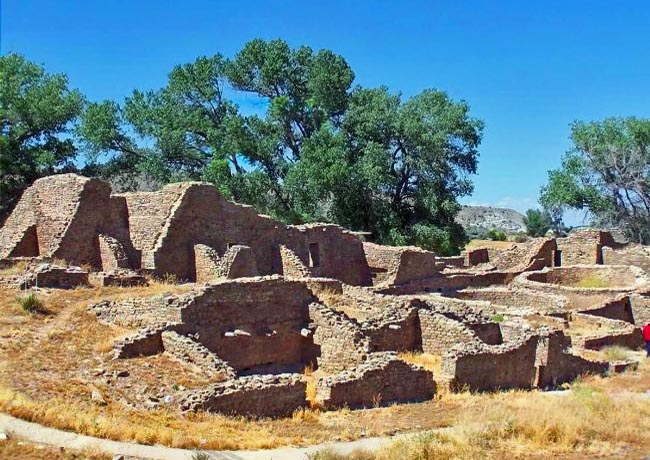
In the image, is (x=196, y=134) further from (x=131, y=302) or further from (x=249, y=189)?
(x=131, y=302)

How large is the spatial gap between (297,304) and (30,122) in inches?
899

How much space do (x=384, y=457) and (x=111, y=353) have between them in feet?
21.7

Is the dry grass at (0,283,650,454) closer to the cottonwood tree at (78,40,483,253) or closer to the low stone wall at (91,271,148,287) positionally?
the low stone wall at (91,271,148,287)

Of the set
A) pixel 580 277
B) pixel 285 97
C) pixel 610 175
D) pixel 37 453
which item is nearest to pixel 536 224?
pixel 610 175

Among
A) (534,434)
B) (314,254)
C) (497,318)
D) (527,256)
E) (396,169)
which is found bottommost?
(534,434)

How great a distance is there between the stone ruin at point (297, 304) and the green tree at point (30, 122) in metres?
11.5

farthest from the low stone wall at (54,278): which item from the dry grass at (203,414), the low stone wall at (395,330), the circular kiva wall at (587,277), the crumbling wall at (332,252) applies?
the circular kiva wall at (587,277)

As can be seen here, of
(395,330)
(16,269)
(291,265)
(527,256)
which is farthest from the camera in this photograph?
(527,256)

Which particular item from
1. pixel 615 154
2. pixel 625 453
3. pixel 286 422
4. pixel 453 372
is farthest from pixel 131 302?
pixel 615 154

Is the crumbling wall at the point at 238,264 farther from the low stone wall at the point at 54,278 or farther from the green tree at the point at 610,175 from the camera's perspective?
the green tree at the point at 610,175

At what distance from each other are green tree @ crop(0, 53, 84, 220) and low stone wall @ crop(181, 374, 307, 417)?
2437cm

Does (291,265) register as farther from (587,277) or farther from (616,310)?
(587,277)

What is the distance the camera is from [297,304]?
1852 cm

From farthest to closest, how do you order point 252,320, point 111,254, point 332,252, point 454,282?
1. point 454,282
2. point 332,252
3. point 111,254
4. point 252,320
